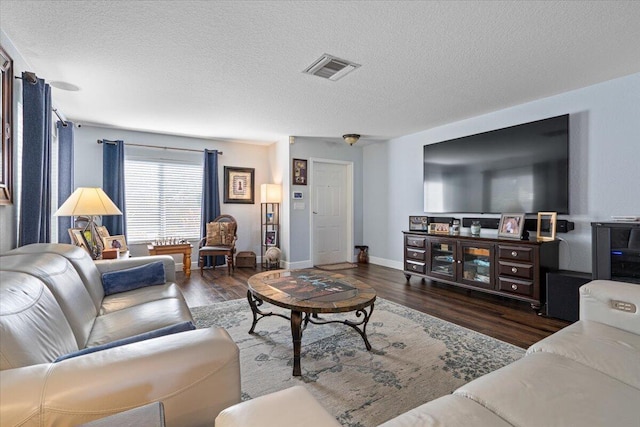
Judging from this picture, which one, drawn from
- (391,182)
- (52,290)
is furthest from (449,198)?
(52,290)

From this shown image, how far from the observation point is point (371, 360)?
2.20 metres

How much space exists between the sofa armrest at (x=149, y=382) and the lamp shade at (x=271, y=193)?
4590 mm

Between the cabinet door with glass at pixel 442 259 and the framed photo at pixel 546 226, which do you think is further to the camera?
the cabinet door with glass at pixel 442 259

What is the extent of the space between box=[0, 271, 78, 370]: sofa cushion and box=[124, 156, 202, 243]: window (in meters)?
4.03

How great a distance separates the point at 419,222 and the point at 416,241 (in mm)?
437

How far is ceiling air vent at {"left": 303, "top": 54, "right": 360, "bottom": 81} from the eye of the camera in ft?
8.55

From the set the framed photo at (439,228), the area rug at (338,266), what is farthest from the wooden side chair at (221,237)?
the framed photo at (439,228)

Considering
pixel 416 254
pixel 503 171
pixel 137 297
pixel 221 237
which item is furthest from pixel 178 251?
pixel 503 171

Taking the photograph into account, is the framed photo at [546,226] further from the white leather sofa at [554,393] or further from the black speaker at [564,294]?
the white leather sofa at [554,393]

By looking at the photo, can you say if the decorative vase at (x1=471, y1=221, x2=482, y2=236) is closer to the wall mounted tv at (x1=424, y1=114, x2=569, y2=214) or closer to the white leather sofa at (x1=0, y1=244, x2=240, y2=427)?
the wall mounted tv at (x1=424, y1=114, x2=569, y2=214)

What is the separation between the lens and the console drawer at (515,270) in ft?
10.6

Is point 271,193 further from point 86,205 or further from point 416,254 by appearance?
point 86,205

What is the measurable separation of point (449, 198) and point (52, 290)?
173 inches

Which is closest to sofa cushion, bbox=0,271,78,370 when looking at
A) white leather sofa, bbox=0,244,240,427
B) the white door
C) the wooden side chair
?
white leather sofa, bbox=0,244,240,427
